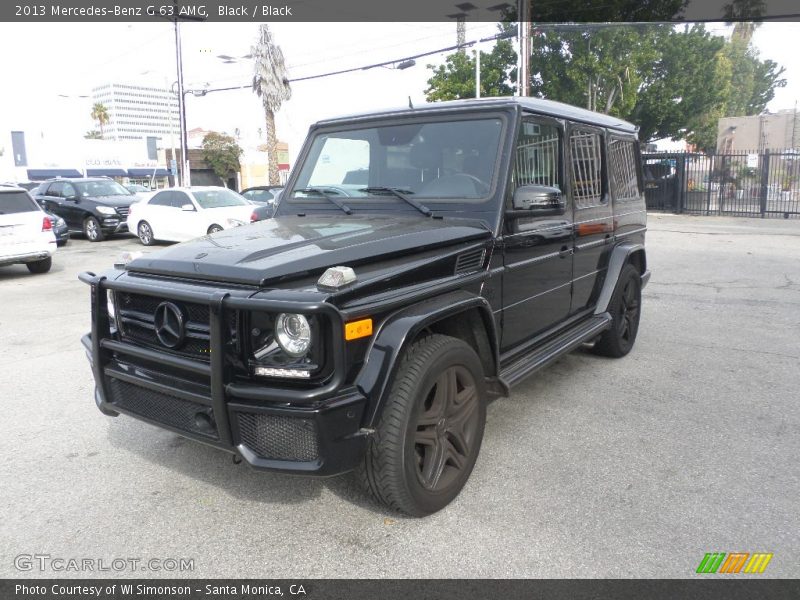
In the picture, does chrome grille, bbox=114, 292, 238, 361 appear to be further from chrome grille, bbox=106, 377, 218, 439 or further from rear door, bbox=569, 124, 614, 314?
rear door, bbox=569, 124, 614, 314

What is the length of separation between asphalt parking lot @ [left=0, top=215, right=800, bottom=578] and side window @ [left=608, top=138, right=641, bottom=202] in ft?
5.08

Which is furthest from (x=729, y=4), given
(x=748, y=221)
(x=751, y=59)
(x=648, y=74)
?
(x=751, y=59)

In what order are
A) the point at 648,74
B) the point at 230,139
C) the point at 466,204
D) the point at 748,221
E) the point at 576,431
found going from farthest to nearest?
1. the point at 230,139
2. the point at 648,74
3. the point at 748,221
4. the point at 576,431
5. the point at 466,204

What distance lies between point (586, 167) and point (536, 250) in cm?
116

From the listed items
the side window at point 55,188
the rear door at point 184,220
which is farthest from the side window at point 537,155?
the side window at point 55,188

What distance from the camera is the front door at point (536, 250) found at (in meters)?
3.75

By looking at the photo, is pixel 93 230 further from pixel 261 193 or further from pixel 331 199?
pixel 331 199

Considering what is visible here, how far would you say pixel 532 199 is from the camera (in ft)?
11.7

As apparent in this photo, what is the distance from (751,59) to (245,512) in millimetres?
71200

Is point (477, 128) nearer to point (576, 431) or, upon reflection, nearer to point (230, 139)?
point (576, 431)

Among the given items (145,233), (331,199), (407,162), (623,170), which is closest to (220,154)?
(145,233)

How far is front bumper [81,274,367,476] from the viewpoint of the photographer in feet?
8.25

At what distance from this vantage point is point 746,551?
2814 millimetres

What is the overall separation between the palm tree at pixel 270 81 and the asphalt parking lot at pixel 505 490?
27143mm
